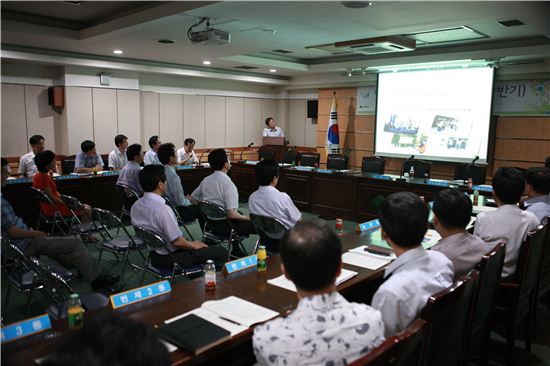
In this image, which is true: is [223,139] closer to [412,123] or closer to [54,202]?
[412,123]

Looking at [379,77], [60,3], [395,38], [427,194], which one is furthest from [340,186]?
[60,3]

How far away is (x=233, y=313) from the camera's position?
69.0 inches

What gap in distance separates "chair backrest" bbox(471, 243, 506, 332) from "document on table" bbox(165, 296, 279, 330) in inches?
37.5

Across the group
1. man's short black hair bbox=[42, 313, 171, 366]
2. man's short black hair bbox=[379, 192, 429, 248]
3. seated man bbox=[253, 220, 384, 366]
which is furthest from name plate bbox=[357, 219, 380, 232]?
man's short black hair bbox=[42, 313, 171, 366]

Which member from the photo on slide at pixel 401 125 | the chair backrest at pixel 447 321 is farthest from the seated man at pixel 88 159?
the chair backrest at pixel 447 321

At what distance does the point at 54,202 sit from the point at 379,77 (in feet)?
22.3

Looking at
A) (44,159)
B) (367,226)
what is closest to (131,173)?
(44,159)

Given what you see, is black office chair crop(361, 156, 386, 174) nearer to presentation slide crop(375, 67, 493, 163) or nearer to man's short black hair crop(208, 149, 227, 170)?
presentation slide crop(375, 67, 493, 163)

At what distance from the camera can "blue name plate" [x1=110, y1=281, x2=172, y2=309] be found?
1.84 m

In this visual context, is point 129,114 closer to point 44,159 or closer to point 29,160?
point 29,160

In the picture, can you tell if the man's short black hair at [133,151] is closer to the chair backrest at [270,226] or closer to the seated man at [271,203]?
the seated man at [271,203]

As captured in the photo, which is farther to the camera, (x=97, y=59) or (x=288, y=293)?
(x=97, y=59)

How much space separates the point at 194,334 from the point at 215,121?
9409 mm

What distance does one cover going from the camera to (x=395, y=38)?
19.6 ft
